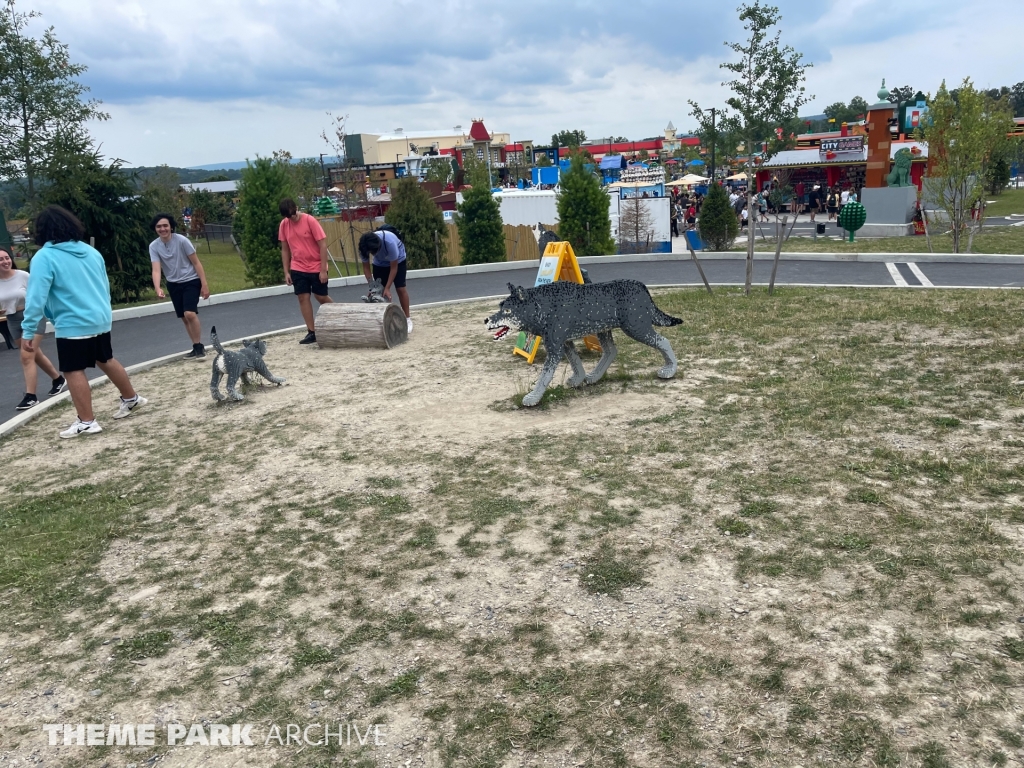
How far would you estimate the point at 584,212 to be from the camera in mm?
18703

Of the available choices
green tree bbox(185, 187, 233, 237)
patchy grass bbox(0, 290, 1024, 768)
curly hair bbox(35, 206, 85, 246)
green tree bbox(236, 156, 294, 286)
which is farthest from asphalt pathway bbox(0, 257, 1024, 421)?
green tree bbox(185, 187, 233, 237)

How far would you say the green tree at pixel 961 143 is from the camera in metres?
15.4

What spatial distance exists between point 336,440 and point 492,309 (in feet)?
20.5

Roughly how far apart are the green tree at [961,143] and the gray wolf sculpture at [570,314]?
41.7 feet

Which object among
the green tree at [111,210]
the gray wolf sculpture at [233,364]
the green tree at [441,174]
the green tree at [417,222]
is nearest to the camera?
the gray wolf sculpture at [233,364]

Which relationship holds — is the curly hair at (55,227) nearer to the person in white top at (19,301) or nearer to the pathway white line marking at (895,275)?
the person in white top at (19,301)

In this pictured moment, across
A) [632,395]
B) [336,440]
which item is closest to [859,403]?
[632,395]

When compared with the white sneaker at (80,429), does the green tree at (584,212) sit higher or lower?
higher

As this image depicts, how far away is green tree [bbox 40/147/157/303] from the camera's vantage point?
15.8 metres

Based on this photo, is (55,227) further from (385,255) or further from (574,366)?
(574,366)

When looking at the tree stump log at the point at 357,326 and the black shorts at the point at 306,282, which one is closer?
the tree stump log at the point at 357,326

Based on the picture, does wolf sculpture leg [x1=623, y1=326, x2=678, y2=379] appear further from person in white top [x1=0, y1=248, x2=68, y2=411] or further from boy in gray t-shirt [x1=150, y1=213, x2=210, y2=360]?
person in white top [x1=0, y1=248, x2=68, y2=411]

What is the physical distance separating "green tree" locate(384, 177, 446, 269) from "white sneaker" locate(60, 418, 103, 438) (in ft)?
42.6

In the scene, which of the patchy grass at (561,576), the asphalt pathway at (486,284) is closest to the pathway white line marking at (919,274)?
the asphalt pathway at (486,284)
